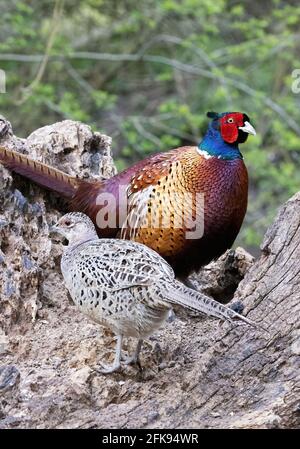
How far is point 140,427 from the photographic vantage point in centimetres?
429

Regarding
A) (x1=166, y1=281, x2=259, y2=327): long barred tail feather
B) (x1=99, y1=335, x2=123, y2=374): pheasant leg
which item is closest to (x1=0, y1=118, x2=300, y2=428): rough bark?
(x1=99, y1=335, x2=123, y2=374): pheasant leg

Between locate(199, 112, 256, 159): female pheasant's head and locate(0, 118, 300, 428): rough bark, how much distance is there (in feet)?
2.18

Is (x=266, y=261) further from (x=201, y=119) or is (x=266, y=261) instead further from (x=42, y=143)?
A: (x=201, y=119)

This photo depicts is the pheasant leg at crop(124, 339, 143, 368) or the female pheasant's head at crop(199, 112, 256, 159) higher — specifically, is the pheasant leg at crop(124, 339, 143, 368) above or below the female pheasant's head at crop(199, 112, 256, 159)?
below

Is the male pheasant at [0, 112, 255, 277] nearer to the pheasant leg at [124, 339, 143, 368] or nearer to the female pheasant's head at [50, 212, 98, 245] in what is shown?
the female pheasant's head at [50, 212, 98, 245]

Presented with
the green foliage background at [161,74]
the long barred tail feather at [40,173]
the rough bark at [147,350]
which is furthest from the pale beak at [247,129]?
the green foliage background at [161,74]

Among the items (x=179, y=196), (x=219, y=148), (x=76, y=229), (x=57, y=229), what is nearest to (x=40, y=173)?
(x=57, y=229)

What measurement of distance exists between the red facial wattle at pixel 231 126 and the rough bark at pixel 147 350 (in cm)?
70

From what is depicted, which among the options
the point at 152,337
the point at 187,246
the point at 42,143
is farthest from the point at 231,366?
the point at 42,143

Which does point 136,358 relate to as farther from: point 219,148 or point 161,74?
point 161,74

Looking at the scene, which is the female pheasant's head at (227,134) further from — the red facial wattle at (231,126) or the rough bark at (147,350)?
the rough bark at (147,350)

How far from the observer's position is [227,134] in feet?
19.9

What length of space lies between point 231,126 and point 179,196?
0.60 meters

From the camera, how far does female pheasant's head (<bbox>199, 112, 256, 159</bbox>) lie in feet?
19.8
